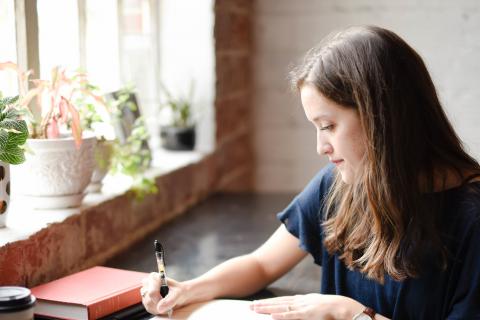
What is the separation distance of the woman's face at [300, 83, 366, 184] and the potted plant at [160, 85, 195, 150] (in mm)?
1344

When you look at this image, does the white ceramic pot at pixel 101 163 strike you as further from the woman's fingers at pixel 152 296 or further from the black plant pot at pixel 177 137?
the black plant pot at pixel 177 137

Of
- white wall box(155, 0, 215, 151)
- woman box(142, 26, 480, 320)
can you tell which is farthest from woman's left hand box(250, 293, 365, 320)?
white wall box(155, 0, 215, 151)

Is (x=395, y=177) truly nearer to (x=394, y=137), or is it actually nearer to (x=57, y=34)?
(x=394, y=137)

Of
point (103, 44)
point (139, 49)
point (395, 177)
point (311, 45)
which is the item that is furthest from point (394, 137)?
point (311, 45)

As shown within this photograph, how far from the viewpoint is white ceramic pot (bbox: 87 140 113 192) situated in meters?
1.94

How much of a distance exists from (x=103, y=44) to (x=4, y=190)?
1.04 meters

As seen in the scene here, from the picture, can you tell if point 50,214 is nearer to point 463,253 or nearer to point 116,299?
point 116,299

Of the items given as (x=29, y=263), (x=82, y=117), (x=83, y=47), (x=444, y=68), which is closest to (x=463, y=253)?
(x=29, y=263)

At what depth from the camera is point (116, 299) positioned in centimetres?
141

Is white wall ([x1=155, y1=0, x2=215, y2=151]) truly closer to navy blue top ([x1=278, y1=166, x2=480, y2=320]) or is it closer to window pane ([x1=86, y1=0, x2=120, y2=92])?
window pane ([x1=86, y1=0, x2=120, y2=92])

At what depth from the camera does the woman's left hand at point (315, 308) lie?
1368 millimetres

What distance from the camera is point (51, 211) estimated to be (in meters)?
1.72

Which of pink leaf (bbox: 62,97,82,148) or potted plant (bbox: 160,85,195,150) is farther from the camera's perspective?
potted plant (bbox: 160,85,195,150)

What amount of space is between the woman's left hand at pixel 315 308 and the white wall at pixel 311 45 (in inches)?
74.4
